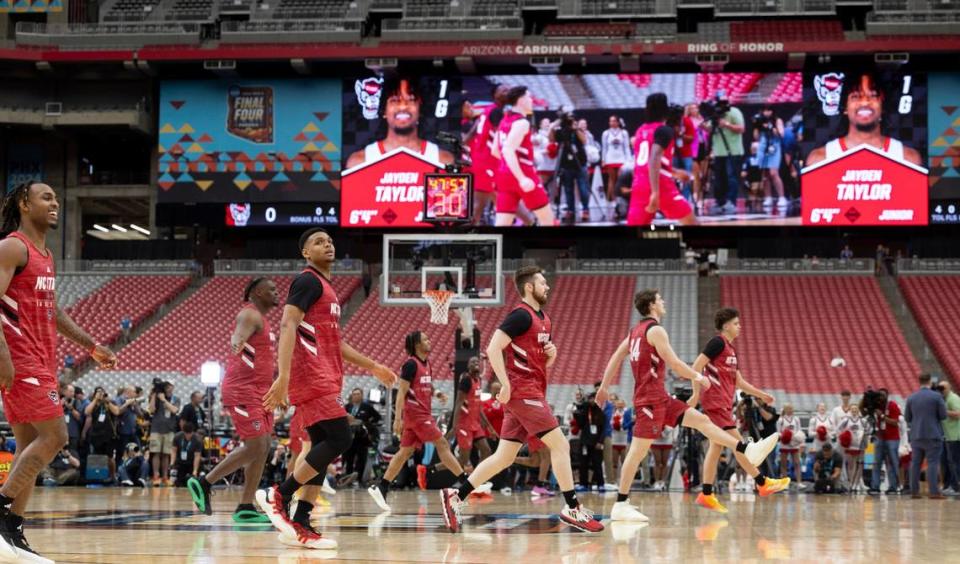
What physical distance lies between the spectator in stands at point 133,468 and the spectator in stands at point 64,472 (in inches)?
28.2

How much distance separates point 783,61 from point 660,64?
3.76 m

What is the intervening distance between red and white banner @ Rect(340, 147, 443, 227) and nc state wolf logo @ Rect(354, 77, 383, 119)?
1744 mm

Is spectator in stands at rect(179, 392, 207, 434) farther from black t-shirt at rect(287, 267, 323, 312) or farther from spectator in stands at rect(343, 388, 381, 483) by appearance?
black t-shirt at rect(287, 267, 323, 312)

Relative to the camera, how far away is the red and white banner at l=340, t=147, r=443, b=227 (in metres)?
36.9

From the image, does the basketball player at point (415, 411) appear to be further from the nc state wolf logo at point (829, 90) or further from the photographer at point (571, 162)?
the nc state wolf logo at point (829, 90)

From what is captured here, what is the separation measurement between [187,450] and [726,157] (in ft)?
72.4

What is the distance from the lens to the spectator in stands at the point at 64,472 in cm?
1898

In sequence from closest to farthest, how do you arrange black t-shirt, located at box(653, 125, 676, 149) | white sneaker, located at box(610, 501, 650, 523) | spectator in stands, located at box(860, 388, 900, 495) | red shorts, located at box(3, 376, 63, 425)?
1. red shorts, located at box(3, 376, 63, 425)
2. white sneaker, located at box(610, 501, 650, 523)
3. spectator in stands, located at box(860, 388, 900, 495)
4. black t-shirt, located at box(653, 125, 676, 149)

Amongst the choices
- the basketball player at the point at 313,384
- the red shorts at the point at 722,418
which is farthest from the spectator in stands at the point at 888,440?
the basketball player at the point at 313,384

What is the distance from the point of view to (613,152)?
3638 centimetres

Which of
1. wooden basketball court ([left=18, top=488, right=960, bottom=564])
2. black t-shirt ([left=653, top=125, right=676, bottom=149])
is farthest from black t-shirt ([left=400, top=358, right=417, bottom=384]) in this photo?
black t-shirt ([left=653, top=125, right=676, bottom=149])

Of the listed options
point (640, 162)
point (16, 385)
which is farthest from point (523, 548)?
point (640, 162)

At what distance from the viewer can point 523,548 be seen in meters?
8.26

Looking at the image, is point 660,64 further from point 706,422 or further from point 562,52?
point 706,422
